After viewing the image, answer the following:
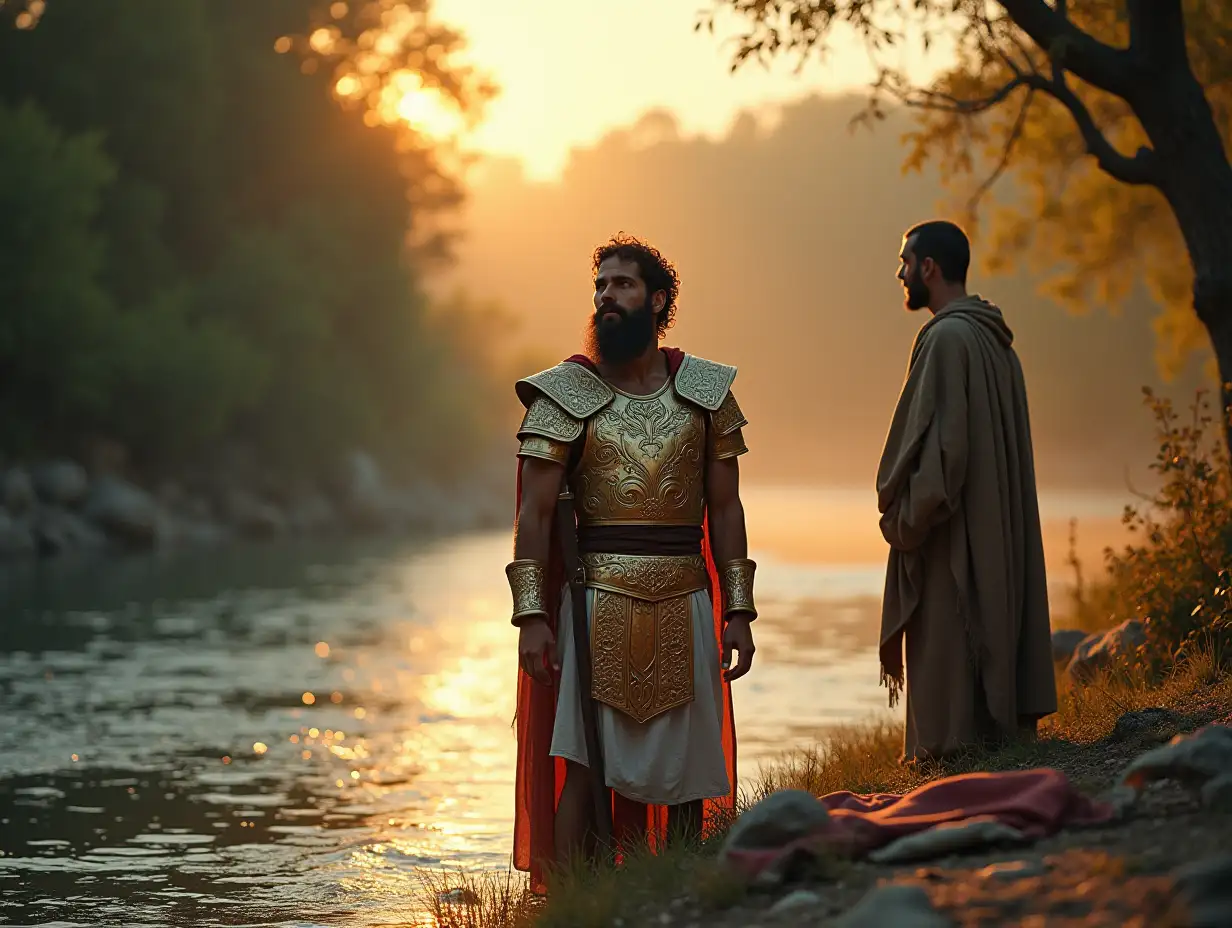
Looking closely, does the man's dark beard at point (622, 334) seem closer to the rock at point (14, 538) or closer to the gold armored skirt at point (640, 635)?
the gold armored skirt at point (640, 635)

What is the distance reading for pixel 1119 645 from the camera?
8703 millimetres

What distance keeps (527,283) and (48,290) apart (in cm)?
12366

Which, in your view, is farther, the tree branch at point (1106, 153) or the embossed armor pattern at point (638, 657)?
the tree branch at point (1106, 153)

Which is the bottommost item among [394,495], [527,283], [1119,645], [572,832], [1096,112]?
[572,832]

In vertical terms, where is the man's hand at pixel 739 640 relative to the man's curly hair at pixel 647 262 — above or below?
below

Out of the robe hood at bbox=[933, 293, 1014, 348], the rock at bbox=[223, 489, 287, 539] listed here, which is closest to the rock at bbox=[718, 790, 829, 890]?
the robe hood at bbox=[933, 293, 1014, 348]

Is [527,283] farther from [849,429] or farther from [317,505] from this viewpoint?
[317,505]

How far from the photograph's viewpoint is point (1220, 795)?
14.3ft

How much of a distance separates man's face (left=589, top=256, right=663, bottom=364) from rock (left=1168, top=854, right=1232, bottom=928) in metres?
2.91

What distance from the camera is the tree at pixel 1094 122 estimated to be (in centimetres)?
925

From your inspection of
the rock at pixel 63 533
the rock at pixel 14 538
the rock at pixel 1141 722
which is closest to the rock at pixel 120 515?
the rock at pixel 63 533

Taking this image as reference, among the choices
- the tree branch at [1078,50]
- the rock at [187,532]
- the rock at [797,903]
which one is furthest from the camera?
the rock at [187,532]

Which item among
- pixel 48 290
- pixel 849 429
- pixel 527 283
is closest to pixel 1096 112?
pixel 48 290

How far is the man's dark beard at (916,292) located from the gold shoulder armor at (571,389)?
1486 millimetres
